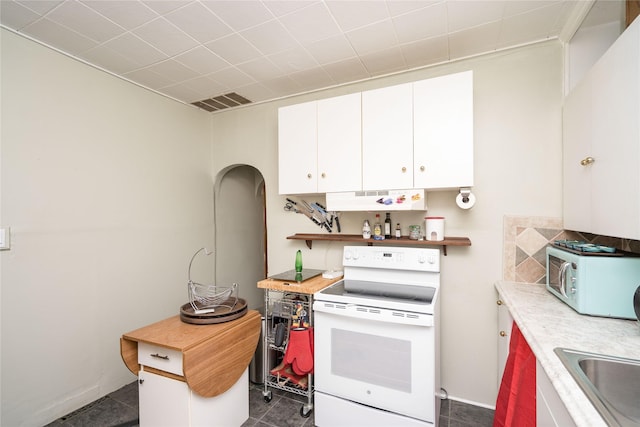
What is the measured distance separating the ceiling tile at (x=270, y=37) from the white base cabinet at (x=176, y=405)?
7.23 ft

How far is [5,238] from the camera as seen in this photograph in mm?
1860

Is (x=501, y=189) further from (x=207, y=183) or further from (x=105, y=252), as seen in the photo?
(x=105, y=252)

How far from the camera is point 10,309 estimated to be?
189cm

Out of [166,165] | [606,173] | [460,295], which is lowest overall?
[460,295]

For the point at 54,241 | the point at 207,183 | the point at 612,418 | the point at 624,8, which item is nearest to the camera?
the point at 612,418

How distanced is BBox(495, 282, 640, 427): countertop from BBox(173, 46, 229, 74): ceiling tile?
A: 2.62m

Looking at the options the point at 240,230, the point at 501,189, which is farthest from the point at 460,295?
the point at 240,230

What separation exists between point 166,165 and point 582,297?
3.32 metres

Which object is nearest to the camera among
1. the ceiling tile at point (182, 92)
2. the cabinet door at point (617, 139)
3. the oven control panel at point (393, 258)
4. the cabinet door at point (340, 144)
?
the cabinet door at point (617, 139)

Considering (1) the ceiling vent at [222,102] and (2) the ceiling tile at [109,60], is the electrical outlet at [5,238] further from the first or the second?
(1) the ceiling vent at [222,102]

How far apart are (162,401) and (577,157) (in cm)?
284

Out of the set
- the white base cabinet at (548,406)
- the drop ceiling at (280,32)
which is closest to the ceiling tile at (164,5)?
the drop ceiling at (280,32)

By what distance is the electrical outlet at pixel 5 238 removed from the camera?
184 centimetres

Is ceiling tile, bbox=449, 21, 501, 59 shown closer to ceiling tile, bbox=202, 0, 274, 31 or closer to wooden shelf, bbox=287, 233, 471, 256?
ceiling tile, bbox=202, 0, 274, 31
